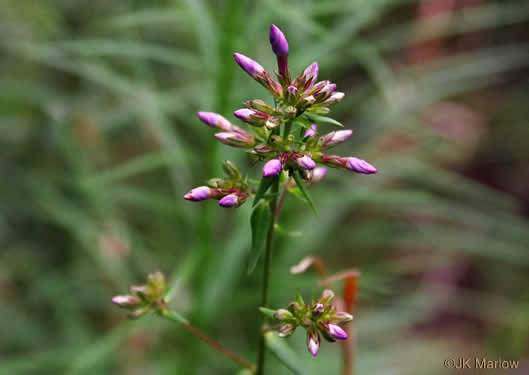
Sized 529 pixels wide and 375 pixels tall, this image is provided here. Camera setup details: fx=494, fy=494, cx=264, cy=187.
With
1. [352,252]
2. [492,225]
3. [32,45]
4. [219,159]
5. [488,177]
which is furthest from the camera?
[488,177]

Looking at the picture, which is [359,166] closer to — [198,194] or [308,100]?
[308,100]

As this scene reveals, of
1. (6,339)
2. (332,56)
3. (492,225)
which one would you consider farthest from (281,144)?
(6,339)

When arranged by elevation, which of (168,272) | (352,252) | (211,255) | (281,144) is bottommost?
(281,144)

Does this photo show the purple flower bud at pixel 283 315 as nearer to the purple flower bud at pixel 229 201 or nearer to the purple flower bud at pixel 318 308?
the purple flower bud at pixel 318 308

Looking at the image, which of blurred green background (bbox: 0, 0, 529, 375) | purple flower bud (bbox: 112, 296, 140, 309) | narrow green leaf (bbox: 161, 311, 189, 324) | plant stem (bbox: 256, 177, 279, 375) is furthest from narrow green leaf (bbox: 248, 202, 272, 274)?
blurred green background (bbox: 0, 0, 529, 375)

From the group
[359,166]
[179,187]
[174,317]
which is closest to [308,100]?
[359,166]

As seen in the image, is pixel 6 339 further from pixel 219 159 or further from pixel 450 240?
pixel 450 240

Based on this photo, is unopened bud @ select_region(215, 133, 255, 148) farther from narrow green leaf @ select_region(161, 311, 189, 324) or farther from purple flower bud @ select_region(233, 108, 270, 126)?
narrow green leaf @ select_region(161, 311, 189, 324)

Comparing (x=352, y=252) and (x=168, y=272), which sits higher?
(x=352, y=252)
